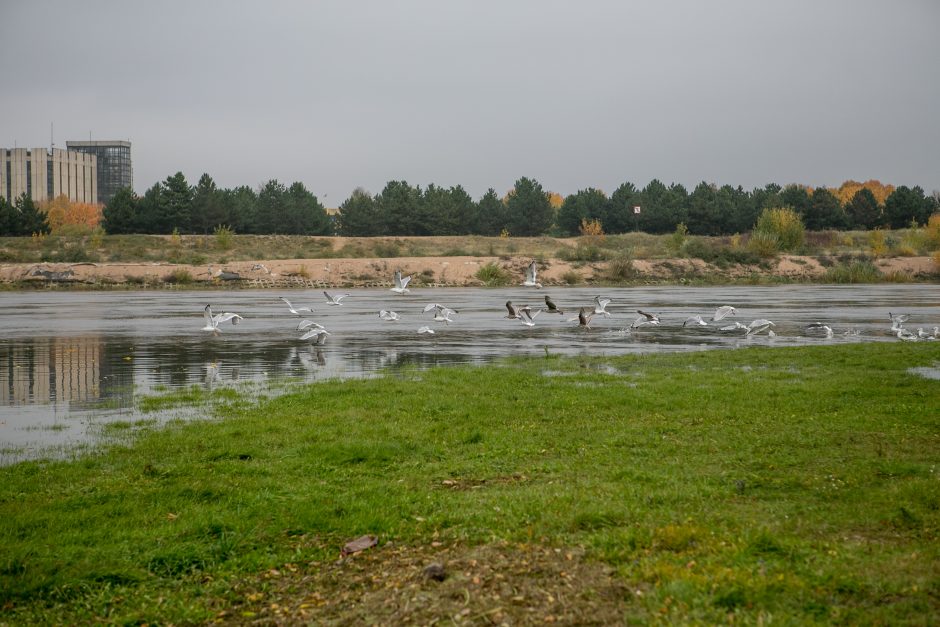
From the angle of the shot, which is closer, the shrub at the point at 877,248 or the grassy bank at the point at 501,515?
the grassy bank at the point at 501,515

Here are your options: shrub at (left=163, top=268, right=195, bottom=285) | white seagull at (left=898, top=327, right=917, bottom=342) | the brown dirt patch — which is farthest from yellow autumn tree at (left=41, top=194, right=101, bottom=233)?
the brown dirt patch

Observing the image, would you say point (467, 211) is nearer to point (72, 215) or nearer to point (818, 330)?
point (72, 215)

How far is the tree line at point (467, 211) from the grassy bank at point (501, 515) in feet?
283

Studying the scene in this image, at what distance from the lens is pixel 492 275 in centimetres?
6500

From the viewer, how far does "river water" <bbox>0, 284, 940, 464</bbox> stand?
44.9 ft

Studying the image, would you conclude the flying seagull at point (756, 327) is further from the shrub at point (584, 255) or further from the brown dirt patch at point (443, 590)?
the shrub at point (584, 255)

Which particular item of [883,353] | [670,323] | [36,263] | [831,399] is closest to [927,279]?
[670,323]

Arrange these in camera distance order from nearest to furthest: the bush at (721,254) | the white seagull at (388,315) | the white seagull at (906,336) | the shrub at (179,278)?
1. the white seagull at (906,336)
2. the white seagull at (388,315)
3. the shrub at (179,278)
4. the bush at (721,254)

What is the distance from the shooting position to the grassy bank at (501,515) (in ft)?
18.1

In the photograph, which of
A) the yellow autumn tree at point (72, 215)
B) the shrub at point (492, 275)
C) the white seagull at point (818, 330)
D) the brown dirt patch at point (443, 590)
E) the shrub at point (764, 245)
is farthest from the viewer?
the yellow autumn tree at point (72, 215)

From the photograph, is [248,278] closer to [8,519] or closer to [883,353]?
[883,353]

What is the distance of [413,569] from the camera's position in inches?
240

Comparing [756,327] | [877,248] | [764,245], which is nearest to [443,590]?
[756,327]

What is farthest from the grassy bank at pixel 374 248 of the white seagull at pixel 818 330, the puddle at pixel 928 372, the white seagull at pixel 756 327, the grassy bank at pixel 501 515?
the grassy bank at pixel 501 515
